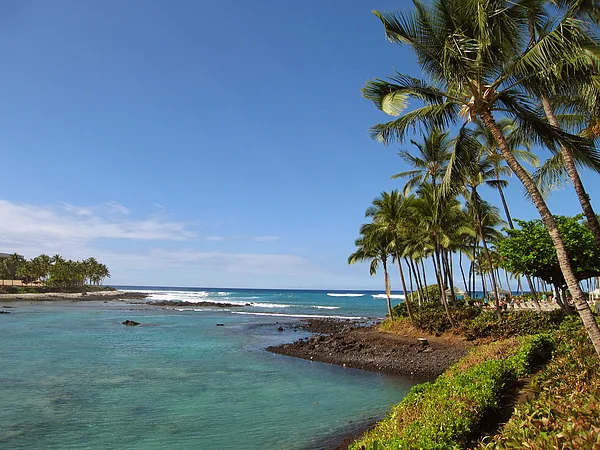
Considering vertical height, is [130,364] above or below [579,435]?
below

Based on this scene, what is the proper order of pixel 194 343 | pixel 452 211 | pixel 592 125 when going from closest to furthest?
pixel 592 125 → pixel 452 211 → pixel 194 343

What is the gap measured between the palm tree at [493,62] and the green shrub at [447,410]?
7.21 feet

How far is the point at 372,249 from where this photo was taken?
2862 centimetres

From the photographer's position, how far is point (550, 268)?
57.0 ft

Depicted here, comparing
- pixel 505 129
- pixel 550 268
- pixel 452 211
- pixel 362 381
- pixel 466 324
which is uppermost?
pixel 505 129

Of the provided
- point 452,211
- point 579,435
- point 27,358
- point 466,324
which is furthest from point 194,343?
→ point 579,435

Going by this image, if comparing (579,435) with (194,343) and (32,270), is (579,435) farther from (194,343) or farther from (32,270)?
(32,270)

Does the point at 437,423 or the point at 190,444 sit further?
the point at 190,444

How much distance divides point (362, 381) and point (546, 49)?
510 inches

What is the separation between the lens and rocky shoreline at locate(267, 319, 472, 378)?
17.3m

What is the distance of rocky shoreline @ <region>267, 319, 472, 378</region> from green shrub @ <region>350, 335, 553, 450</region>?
776 centimetres

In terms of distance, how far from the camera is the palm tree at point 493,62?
7.39 meters

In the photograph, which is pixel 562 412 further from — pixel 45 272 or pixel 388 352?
pixel 45 272

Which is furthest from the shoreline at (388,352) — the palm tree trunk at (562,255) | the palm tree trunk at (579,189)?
the palm tree trunk at (562,255)
